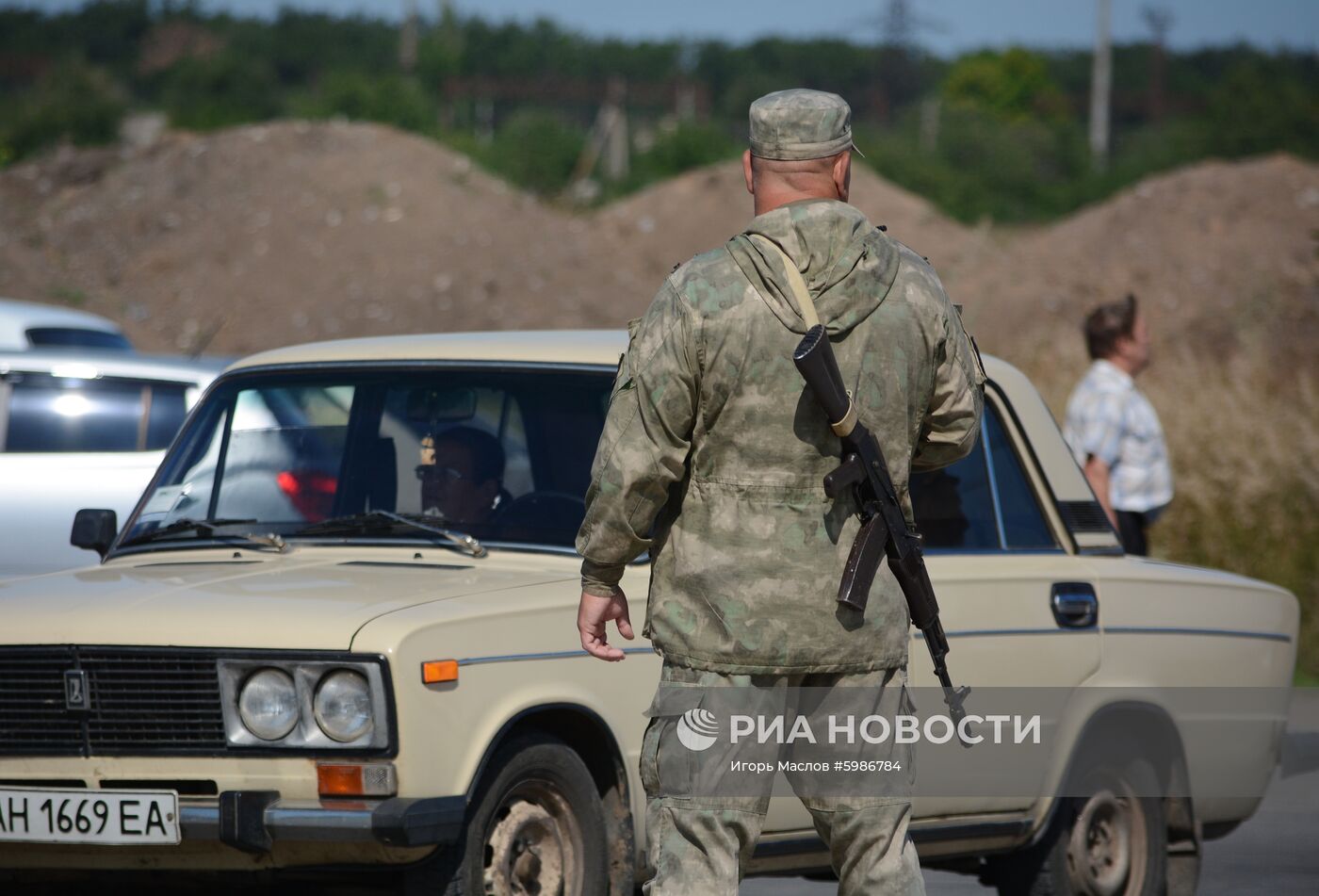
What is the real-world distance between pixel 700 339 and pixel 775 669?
2.01 feet

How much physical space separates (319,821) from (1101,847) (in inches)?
103

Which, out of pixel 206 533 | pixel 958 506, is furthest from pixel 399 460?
pixel 958 506

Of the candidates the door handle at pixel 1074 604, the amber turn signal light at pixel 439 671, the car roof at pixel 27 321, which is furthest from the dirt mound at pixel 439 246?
the amber turn signal light at pixel 439 671

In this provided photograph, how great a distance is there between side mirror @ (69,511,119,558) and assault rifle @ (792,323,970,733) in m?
2.82

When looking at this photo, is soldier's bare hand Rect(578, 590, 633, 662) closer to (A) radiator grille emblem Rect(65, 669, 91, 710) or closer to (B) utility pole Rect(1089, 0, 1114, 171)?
(A) radiator grille emblem Rect(65, 669, 91, 710)

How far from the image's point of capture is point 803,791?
3.84 m

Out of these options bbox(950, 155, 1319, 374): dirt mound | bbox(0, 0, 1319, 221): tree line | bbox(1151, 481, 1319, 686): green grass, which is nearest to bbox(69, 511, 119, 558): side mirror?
bbox(1151, 481, 1319, 686): green grass

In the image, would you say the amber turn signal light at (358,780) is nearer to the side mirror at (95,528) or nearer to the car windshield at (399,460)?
the car windshield at (399,460)

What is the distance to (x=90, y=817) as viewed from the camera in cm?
448

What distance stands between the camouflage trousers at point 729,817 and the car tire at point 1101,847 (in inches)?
82.4

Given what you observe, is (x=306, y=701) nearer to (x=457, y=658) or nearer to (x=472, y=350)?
(x=457, y=658)

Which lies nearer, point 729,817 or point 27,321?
point 729,817

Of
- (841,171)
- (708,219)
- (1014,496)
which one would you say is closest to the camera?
(841,171)

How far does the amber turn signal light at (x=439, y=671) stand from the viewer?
439cm
